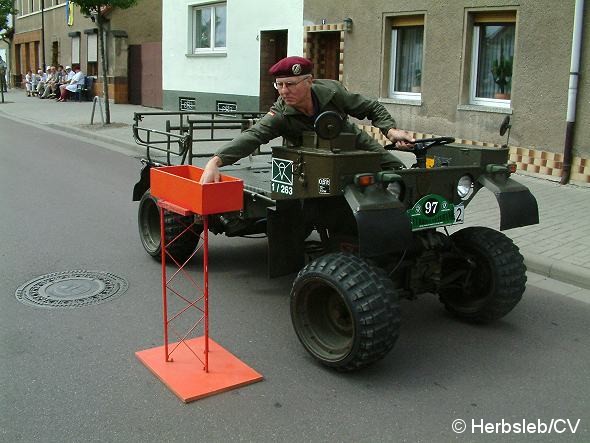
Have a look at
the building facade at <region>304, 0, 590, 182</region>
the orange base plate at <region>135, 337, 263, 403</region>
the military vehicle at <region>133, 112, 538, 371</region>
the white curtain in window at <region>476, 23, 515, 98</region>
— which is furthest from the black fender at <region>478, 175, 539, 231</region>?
the white curtain in window at <region>476, 23, 515, 98</region>

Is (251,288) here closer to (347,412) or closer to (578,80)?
(347,412)

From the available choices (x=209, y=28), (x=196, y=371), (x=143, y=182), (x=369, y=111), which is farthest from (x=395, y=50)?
(x=196, y=371)

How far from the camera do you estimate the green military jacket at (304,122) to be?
444cm

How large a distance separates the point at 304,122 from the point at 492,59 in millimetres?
7912

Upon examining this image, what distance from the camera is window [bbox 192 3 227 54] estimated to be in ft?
62.9

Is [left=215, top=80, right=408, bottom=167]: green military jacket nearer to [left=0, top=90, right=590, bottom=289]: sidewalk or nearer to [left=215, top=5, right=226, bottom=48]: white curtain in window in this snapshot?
[left=0, top=90, right=590, bottom=289]: sidewalk

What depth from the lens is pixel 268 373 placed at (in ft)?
13.1

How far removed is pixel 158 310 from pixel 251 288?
87 cm

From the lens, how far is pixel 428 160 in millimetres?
4977

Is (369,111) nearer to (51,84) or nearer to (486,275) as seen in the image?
(486,275)

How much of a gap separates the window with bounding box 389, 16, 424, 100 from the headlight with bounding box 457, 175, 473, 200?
8766 mm

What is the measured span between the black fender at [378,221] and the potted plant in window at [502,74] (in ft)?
27.4

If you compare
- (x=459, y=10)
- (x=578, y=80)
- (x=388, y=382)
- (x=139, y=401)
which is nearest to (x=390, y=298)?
(x=388, y=382)

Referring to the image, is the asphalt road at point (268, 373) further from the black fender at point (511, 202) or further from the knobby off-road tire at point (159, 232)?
the black fender at point (511, 202)
